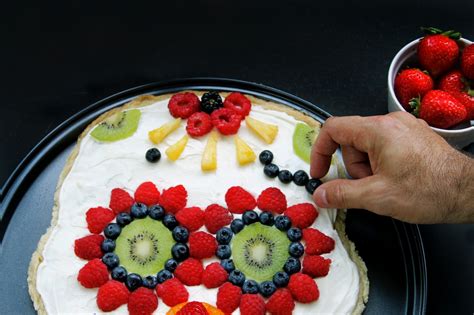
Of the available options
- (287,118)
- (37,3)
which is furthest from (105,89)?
(287,118)

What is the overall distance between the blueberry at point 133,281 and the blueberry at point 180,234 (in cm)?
23

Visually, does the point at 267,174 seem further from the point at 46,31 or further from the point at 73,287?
the point at 46,31

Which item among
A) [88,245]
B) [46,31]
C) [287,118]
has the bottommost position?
[88,245]

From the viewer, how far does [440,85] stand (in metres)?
2.86

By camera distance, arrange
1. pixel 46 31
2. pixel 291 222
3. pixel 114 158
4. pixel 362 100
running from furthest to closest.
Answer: pixel 46 31
pixel 362 100
pixel 114 158
pixel 291 222

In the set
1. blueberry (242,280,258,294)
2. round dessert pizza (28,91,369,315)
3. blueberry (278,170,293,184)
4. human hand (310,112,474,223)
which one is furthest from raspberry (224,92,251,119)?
blueberry (242,280,258,294)

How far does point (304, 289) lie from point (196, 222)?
0.54 meters

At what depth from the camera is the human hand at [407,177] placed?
2283 mm

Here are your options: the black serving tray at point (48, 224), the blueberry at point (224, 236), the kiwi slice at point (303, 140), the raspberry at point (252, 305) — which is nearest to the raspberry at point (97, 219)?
the black serving tray at point (48, 224)

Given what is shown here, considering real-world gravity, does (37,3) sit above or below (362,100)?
above

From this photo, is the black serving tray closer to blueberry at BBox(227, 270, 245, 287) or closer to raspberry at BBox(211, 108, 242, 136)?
raspberry at BBox(211, 108, 242, 136)

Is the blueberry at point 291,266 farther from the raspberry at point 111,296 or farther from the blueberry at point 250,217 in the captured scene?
the raspberry at point 111,296

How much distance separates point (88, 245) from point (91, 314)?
29 centimetres

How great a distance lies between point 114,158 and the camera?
278cm
